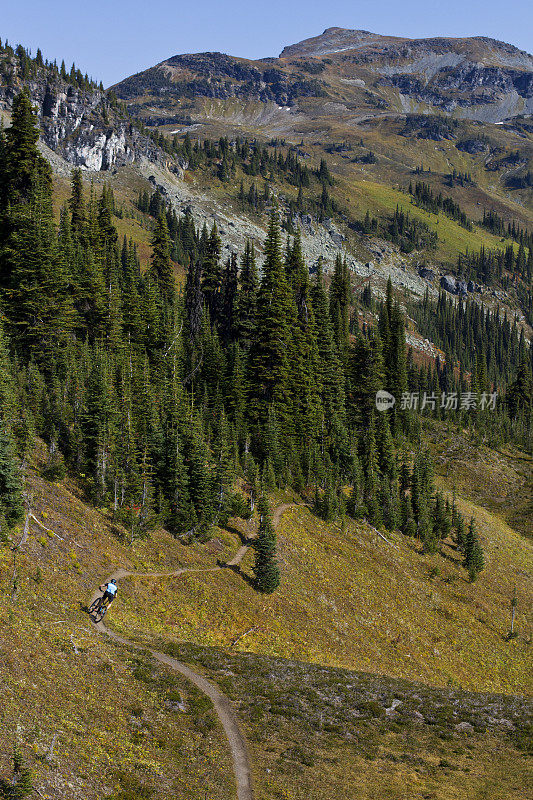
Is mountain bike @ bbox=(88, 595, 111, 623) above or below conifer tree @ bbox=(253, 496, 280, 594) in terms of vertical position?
above

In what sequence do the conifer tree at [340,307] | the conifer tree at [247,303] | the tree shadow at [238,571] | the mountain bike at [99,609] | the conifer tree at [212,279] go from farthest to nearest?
the conifer tree at [340,307] → the conifer tree at [212,279] → the conifer tree at [247,303] → the tree shadow at [238,571] → the mountain bike at [99,609]

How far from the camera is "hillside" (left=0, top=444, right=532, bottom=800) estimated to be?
1747cm

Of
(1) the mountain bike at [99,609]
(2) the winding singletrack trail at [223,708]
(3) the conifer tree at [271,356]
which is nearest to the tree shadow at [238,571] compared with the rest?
(2) the winding singletrack trail at [223,708]

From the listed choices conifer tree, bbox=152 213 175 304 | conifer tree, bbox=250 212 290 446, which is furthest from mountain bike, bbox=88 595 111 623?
conifer tree, bbox=152 213 175 304

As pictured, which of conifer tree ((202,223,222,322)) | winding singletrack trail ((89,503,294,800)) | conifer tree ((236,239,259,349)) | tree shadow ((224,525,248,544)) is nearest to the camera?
winding singletrack trail ((89,503,294,800))

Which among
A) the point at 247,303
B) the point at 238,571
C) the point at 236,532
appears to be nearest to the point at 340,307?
the point at 247,303

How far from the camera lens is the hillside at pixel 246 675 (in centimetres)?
1747

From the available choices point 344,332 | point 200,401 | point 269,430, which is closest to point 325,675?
point 269,430

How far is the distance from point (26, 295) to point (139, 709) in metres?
41.1

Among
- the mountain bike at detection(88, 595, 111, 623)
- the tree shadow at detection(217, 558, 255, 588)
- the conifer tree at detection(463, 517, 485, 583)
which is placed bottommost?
the conifer tree at detection(463, 517, 485, 583)

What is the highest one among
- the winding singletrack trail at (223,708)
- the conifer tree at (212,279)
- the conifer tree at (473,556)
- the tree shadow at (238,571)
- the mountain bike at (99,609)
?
the conifer tree at (212,279)

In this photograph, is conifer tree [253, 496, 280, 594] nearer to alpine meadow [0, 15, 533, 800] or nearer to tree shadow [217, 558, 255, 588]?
alpine meadow [0, 15, 533, 800]

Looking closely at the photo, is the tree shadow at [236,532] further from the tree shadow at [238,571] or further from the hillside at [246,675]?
the tree shadow at [238,571]

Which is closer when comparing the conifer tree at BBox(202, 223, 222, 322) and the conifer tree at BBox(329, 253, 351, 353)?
the conifer tree at BBox(202, 223, 222, 322)
